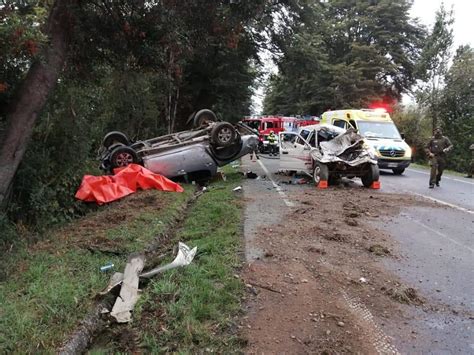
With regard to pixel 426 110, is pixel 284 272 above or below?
below

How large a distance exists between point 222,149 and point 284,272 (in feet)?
26.7

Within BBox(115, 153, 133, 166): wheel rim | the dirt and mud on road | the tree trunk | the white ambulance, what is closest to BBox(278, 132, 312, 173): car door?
the white ambulance

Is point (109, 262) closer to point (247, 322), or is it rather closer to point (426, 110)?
point (247, 322)

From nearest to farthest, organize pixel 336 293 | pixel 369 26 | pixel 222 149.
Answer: pixel 336 293
pixel 222 149
pixel 369 26

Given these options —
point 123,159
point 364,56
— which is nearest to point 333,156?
point 123,159

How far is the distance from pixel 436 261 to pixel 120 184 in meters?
6.71

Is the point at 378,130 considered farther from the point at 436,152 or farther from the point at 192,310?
the point at 192,310

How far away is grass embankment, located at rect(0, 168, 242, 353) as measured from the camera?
3.80 metres

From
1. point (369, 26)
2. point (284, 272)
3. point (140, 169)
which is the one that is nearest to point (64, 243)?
point (284, 272)

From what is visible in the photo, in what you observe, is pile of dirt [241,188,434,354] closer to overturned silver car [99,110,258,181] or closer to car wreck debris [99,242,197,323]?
car wreck debris [99,242,197,323]

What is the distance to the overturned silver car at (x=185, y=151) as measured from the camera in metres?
11.8

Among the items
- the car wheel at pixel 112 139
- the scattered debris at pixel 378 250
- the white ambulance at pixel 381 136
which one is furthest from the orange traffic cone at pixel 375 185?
the car wheel at pixel 112 139

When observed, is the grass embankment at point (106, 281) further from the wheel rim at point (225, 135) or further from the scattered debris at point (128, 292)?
the wheel rim at point (225, 135)

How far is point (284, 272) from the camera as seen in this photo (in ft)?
17.0
